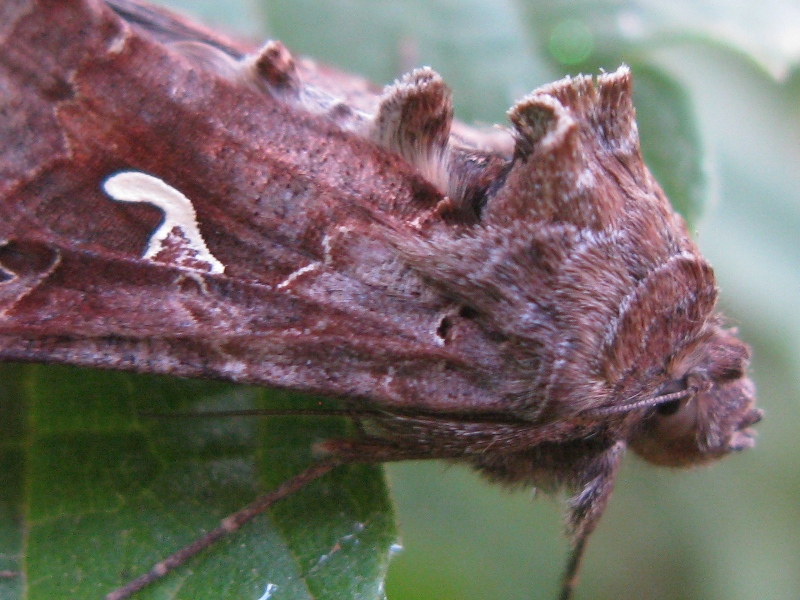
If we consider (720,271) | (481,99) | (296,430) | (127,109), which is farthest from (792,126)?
(127,109)

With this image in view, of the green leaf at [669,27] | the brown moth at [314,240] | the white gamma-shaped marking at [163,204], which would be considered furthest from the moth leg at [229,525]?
the green leaf at [669,27]

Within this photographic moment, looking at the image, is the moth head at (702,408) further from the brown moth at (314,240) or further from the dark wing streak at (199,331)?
the dark wing streak at (199,331)

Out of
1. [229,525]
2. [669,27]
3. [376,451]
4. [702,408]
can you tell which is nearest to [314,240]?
[376,451]

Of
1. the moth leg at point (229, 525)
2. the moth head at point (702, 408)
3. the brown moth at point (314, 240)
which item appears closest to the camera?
the brown moth at point (314, 240)

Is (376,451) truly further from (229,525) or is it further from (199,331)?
(199,331)

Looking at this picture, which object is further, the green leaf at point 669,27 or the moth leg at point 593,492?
the green leaf at point 669,27

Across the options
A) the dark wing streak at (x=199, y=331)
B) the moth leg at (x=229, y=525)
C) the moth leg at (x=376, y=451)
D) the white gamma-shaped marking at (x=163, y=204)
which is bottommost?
the moth leg at (x=229, y=525)
